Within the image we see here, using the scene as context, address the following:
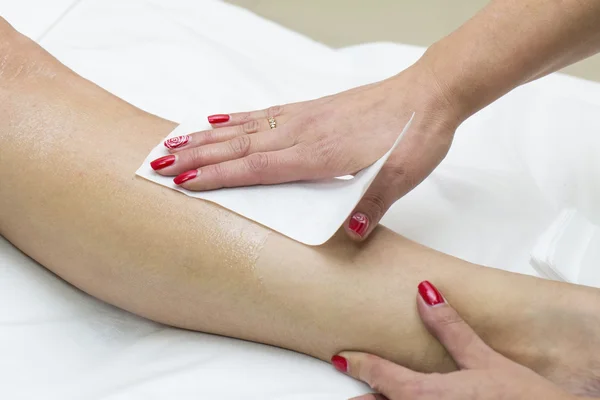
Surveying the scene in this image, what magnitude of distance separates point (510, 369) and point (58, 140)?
616 mm

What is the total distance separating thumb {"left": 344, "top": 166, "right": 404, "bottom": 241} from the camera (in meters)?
0.89

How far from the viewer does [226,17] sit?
150 centimetres

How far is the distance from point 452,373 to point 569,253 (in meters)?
0.34

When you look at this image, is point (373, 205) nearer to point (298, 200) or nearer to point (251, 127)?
point (298, 200)

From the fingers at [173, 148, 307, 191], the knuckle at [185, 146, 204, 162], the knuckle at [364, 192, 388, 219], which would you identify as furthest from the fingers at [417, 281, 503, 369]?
the knuckle at [185, 146, 204, 162]

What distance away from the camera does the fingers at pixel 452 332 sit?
83 cm

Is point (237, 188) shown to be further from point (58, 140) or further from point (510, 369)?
point (510, 369)

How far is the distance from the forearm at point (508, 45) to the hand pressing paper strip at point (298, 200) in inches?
4.3

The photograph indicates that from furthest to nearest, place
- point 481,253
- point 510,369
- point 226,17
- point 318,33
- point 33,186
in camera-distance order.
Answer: point 318,33 → point 226,17 → point 481,253 → point 33,186 → point 510,369

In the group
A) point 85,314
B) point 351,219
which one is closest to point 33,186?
point 85,314

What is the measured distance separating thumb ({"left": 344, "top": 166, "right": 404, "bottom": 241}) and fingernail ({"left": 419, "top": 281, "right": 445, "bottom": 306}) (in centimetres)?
10

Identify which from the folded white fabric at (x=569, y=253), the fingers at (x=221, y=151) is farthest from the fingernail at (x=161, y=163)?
the folded white fabric at (x=569, y=253)

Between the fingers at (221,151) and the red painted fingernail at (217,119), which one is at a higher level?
the red painted fingernail at (217,119)

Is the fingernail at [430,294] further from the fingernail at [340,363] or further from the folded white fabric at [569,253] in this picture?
the folded white fabric at [569,253]
